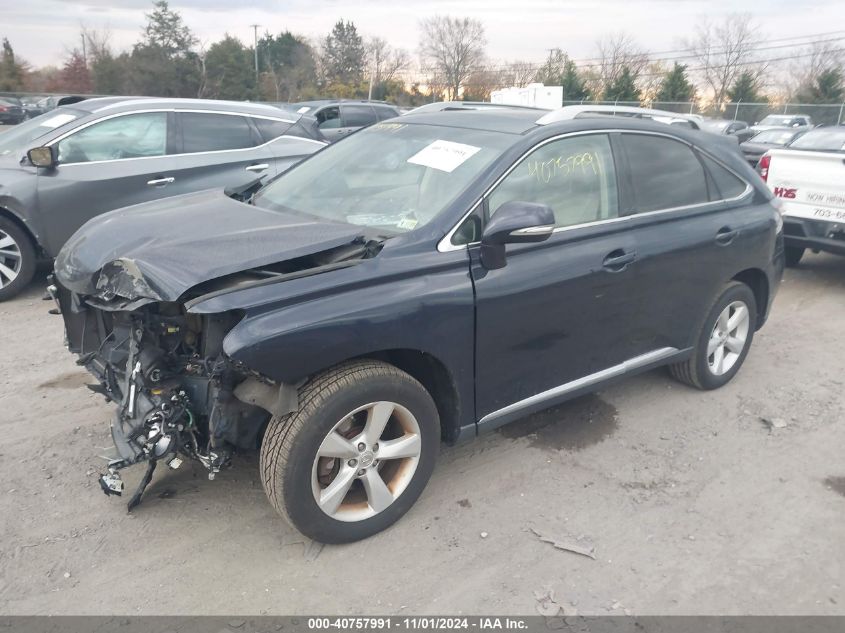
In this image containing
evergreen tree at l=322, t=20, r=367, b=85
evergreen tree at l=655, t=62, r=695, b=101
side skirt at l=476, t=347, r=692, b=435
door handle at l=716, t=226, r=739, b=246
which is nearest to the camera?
side skirt at l=476, t=347, r=692, b=435

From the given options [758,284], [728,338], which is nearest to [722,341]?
[728,338]

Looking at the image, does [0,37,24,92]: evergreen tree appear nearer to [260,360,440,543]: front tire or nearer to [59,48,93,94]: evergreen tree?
[59,48,93,94]: evergreen tree

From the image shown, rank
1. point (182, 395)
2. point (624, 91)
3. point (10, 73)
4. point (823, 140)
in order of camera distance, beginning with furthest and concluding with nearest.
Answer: point (10, 73)
point (624, 91)
point (823, 140)
point (182, 395)

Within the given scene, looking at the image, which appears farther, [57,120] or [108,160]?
[57,120]

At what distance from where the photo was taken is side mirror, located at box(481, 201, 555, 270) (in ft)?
9.77

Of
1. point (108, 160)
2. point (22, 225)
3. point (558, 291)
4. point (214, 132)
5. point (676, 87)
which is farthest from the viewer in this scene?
point (676, 87)

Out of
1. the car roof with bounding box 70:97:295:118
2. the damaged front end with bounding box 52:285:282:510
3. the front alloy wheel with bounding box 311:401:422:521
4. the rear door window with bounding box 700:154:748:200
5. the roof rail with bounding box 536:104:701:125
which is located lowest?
the front alloy wheel with bounding box 311:401:422:521

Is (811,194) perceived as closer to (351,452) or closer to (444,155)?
(444,155)

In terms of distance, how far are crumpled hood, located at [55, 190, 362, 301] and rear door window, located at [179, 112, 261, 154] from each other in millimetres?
3477

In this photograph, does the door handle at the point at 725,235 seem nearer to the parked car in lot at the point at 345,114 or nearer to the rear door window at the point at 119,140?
the rear door window at the point at 119,140

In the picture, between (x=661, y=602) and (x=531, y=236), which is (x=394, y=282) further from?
(x=661, y=602)

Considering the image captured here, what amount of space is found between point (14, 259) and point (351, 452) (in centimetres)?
494
